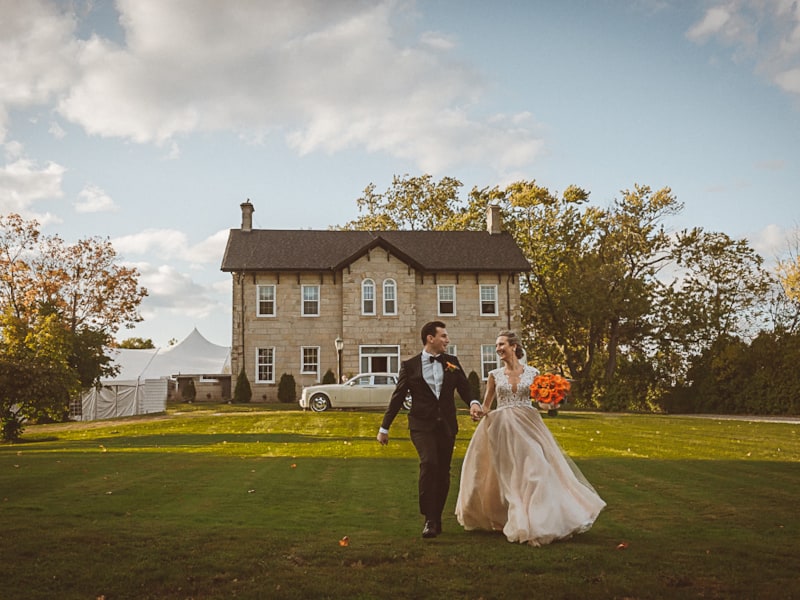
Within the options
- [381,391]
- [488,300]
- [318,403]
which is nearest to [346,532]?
[381,391]

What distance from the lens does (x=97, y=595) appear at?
5352 millimetres

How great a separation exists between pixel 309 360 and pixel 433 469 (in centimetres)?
3099

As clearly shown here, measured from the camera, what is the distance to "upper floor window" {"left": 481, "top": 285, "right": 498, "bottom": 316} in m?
39.3

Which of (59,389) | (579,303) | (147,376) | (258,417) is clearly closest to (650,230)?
(579,303)

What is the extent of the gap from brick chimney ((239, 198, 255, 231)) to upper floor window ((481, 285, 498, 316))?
12.3 m

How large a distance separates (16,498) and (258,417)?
1705 cm

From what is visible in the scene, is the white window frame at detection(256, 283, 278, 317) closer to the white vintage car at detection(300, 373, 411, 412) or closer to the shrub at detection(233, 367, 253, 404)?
the shrub at detection(233, 367, 253, 404)

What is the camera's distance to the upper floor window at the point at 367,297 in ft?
124

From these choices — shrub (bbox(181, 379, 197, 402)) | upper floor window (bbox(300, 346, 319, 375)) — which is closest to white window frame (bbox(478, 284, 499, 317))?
upper floor window (bbox(300, 346, 319, 375))

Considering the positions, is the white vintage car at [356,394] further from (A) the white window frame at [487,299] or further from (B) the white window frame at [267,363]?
(A) the white window frame at [487,299]

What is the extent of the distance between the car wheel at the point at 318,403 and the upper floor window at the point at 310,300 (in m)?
10.1

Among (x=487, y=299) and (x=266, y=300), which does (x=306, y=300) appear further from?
(x=487, y=299)

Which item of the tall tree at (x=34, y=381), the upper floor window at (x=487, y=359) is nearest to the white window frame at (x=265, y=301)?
the upper floor window at (x=487, y=359)

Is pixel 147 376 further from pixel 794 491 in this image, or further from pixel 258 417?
pixel 794 491
